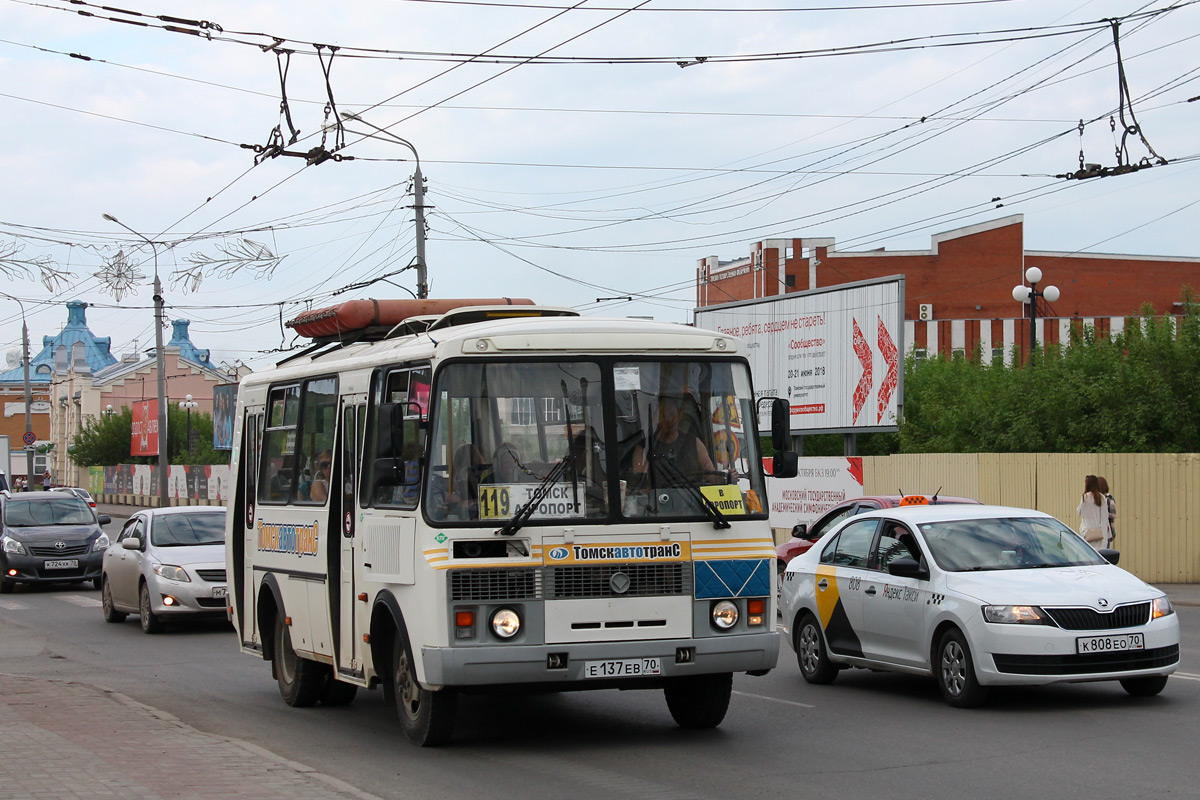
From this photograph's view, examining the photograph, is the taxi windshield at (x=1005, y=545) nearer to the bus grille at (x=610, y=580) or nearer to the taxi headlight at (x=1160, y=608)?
the taxi headlight at (x=1160, y=608)

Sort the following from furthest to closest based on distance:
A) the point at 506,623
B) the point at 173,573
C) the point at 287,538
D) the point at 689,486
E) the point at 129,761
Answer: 1. the point at 173,573
2. the point at 287,538
3. the point at 689,486
4. the point at 506,623
5. the point at 129,761

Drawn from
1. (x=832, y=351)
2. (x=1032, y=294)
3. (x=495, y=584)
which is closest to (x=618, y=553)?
(x=495, y=584)

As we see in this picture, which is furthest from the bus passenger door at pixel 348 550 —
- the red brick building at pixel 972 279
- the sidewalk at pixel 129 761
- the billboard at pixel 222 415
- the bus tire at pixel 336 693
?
the billboard at pixel 222 415

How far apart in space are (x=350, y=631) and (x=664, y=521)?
2.72 metres

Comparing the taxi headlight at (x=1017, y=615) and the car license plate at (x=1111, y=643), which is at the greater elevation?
the taxi headlight at (x=1017, y=615)

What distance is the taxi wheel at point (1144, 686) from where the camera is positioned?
11172 mm

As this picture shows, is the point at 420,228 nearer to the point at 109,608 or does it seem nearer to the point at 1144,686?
the point at 109,608

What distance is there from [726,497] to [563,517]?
1.11 meters

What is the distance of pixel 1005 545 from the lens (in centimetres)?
1181

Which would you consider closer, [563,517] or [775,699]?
[563,517]

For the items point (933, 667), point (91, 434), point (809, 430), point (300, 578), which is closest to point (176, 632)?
point (300, 578)

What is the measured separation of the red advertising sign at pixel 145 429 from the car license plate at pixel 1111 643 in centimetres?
8692

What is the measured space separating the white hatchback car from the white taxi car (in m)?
8.65

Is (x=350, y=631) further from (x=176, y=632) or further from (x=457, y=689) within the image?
(x=176, y=632)
